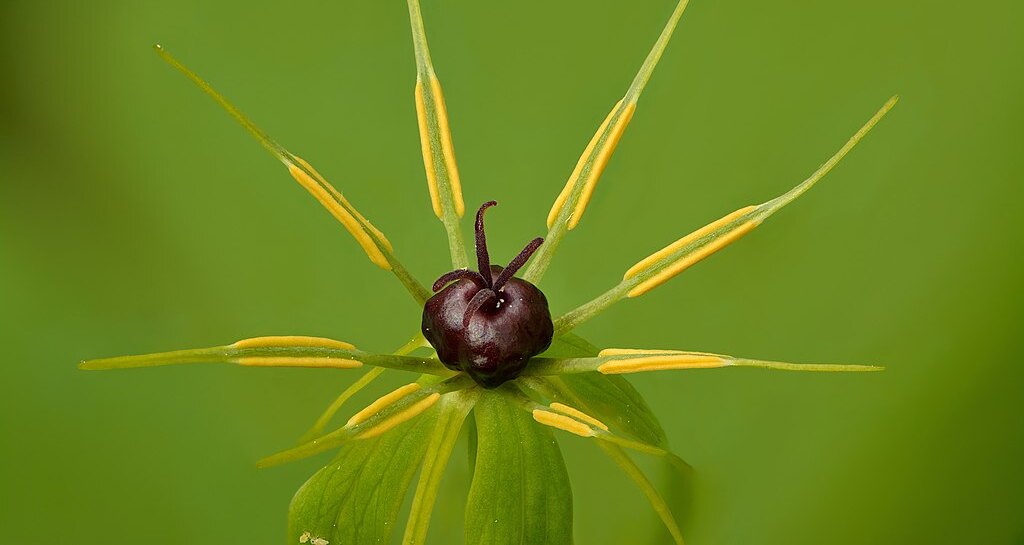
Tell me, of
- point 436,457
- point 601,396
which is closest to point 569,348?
point 601,396

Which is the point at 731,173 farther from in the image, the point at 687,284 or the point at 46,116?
the point at 46,116

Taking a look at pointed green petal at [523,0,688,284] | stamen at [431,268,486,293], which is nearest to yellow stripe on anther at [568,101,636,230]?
pointed green petal at [523,0,688,284]

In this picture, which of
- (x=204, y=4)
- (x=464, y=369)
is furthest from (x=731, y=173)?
(x=204, y=4)

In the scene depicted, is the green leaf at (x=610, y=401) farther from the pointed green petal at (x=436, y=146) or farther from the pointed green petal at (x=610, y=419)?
the pointed green petal at (x=436, y=146)

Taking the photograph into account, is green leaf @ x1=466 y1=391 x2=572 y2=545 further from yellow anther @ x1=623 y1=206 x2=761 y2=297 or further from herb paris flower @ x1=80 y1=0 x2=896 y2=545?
yellow anther @ x1=623 y1=206 x2=761 y2=297

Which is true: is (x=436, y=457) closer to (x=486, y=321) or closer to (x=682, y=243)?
(x=486, y=321)
